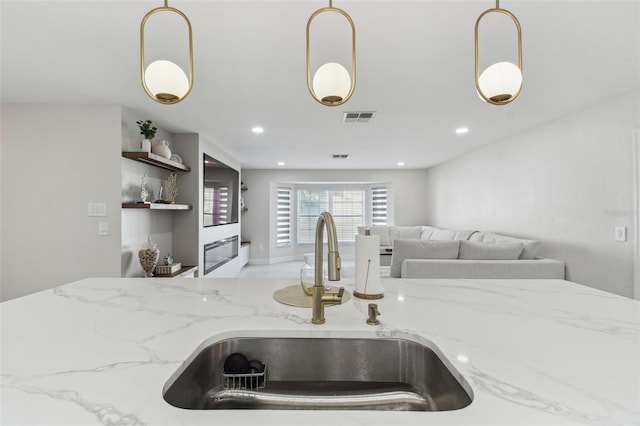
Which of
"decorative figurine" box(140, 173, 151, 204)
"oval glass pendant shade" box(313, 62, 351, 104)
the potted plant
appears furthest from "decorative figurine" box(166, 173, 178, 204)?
"oval glass pendant shade" box(313, 62, 351, 104)

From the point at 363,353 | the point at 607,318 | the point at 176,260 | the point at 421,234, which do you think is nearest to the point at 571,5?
the point at 607,318

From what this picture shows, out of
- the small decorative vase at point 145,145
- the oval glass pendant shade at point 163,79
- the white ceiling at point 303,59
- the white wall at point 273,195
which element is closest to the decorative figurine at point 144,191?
the small decorative vase at point 145,145

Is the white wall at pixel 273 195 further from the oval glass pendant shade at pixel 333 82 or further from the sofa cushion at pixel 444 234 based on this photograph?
the oval glass pendant shade at pixel 333 82

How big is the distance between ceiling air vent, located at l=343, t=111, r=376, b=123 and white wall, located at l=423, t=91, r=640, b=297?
2.06m

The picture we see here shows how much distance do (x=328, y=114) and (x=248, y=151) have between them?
2308 mm

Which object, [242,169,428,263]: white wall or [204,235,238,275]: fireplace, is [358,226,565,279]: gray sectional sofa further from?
[242,169,428,263]: white wall

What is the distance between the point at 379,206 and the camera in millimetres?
7633

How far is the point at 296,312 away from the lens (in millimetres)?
1021

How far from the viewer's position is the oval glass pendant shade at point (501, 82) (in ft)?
3.54

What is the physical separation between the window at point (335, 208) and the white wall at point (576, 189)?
3.54m


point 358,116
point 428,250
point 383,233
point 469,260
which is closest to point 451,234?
point 383,233

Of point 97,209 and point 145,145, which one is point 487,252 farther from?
point 97,209

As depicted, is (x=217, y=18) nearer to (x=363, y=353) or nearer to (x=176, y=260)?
(x=363, y=353)

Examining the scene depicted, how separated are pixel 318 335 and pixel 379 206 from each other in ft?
22.8
